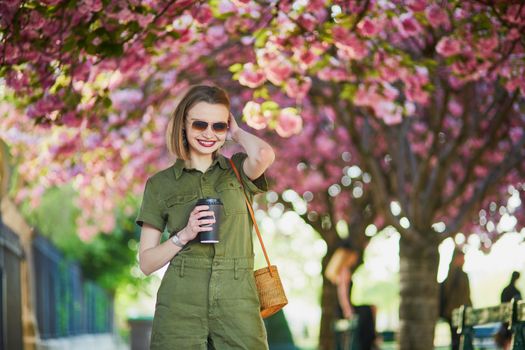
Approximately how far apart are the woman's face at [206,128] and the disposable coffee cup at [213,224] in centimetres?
40

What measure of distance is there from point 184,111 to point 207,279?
78 centimetres

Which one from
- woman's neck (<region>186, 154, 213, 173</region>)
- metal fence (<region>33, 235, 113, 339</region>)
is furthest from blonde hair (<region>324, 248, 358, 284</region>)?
woman's neck (<region>186, 154, 213, 173</region>)

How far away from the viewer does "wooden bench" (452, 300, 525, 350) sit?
576 cm

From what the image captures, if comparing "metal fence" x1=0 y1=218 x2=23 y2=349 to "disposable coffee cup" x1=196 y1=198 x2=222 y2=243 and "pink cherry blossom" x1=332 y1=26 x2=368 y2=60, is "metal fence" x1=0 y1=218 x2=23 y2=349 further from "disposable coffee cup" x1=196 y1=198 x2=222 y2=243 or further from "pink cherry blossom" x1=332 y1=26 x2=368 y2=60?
"disposable coffee cup" x1=196 y1=198 x2=222 y2=243

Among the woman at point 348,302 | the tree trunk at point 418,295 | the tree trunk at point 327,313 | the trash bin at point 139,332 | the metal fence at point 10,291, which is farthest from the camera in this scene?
the trash bin at point 139,332

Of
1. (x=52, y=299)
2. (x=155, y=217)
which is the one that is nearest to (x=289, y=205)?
(x=52, y=299)

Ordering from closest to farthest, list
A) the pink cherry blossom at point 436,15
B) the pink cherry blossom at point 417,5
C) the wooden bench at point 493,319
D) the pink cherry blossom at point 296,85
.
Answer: the wooden bench at point 493,319 → the pink cherry blossom at point 417,5 → the pink cherry blossom at point 436,15 → the pink cherry blossom at point 296,85

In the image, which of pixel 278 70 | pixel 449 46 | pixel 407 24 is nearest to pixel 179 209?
pixel 407 24

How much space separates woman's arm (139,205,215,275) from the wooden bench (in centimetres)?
200

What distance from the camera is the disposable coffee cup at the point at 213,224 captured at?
454 centimetres

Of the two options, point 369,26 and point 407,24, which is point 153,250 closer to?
point 369,26

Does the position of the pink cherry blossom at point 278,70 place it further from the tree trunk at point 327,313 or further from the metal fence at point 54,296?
the tree trunk at point 327,313

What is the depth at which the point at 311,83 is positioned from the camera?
13.0 metres

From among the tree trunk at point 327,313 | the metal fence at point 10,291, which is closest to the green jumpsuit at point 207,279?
the metal fence at point 10,291
